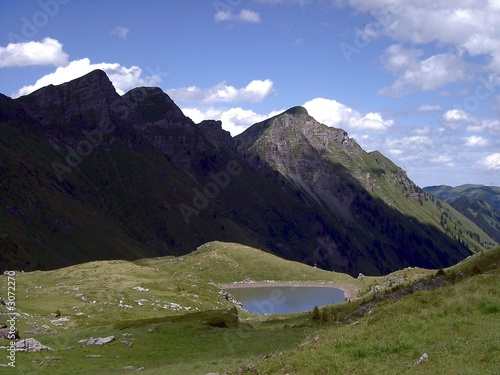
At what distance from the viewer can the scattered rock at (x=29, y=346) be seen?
47312mm

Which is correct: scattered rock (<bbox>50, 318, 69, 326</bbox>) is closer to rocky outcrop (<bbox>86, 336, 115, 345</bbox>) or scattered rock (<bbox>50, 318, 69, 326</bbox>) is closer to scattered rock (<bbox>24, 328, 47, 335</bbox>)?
scattered rock (<bbox>24, 328, 47, 335</bbox>)

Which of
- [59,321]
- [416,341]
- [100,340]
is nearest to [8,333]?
[100,340]

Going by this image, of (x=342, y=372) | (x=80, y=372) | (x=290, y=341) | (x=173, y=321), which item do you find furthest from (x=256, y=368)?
(x=173, y=321)

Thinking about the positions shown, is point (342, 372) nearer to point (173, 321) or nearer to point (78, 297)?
point (173, 321)

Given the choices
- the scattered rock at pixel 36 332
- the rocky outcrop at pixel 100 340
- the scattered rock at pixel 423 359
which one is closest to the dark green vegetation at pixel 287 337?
the scattered rock at pixel 423 359

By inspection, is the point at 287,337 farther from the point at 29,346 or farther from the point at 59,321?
the point at 59,321

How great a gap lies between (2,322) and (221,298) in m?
81.8

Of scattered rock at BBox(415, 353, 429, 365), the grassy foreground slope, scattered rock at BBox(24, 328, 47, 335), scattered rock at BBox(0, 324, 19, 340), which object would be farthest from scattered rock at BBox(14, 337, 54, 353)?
scattered rock at BBox(415, 353, 429, 365)

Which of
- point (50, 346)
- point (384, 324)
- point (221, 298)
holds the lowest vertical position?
point (221, 298)

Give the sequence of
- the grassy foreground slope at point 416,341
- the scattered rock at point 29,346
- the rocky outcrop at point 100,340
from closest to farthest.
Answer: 1. the grassy foreground slope at point 416,341
2. the scattered rock at point 29,346
3. the rocky outcrop at point 100,340

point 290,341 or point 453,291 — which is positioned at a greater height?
point 453,291

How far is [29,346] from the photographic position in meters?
48.1

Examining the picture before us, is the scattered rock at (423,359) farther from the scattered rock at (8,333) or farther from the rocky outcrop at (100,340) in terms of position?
the scattered rock at (8,333)

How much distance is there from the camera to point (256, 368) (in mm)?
26094
